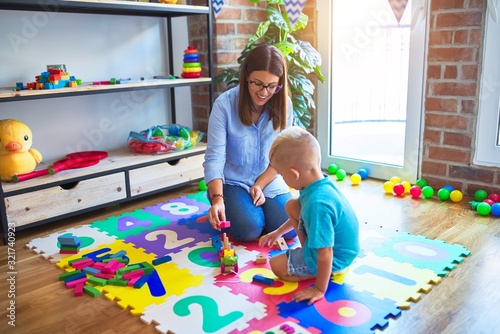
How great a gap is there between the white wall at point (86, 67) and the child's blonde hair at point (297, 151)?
1575mm

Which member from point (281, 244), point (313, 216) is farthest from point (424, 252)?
point (313, 216)

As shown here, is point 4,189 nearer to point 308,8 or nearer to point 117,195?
point 117,195

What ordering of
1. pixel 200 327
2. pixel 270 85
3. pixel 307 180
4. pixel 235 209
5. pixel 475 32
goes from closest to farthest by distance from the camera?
pixel 200 327 → pixel 307 180 → pixel 270 85 → pixel 235 209 → pixel 475 32

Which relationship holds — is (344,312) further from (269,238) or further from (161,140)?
(161,140)

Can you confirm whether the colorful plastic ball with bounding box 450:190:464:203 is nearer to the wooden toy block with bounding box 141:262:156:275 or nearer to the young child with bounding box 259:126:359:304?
the young child with bounding box 259:126:359:304

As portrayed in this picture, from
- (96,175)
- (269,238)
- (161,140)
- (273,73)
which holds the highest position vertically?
(273,73)

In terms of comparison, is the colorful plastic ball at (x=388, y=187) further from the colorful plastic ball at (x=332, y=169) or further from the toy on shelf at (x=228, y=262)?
the toy on shelf at (x=228, y=262)

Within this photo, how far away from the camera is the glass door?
110 inches

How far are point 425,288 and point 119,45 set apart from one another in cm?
215

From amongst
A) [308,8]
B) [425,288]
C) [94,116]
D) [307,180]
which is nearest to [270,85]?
[307,180]

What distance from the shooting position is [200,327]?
4.67ft

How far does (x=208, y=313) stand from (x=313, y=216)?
1.45ft

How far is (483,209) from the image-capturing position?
91.1 inches

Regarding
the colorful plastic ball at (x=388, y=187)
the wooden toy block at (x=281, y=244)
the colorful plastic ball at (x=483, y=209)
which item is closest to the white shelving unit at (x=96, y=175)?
the wooden toy block at (x=281, y=244)
